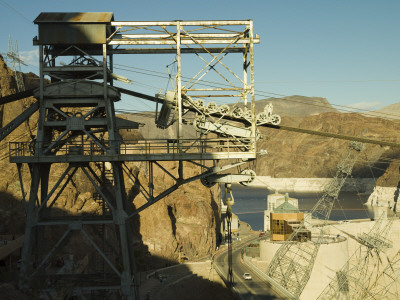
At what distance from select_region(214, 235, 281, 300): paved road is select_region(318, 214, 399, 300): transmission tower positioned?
2355 centimetres

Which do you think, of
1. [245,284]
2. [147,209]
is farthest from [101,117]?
[147,209]

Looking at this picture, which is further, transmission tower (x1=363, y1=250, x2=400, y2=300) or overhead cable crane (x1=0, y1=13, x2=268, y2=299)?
transmission tower (x1=363, y1=250, x2=400, y2=300)

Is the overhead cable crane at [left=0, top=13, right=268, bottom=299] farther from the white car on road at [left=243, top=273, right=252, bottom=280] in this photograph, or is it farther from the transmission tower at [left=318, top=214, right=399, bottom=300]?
the transmission tower at [left=318, top=214, right=399, bottom=300]

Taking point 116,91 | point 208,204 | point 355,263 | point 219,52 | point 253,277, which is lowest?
point 355,263

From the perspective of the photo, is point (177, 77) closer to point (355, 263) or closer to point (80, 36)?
point (80, 36)

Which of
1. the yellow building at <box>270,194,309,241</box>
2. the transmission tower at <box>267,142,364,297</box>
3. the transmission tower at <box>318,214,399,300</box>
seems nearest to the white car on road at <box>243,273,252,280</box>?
the transmission tower at <box>267,142,364,297</box>

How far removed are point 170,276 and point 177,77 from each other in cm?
4341

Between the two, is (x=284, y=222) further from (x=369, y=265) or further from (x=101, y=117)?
(x=101, y=117)

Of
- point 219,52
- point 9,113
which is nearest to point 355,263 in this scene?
point 9,113

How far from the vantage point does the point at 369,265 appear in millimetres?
109750

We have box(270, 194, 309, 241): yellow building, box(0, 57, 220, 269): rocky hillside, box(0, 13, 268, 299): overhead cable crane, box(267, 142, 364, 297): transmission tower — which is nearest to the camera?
box(0, 13, 268, 299): overhead cable crane

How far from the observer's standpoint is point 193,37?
115ft

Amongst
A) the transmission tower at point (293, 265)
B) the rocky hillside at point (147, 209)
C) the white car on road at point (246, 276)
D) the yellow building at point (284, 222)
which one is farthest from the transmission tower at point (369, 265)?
the rocky hillside at point (147, 209)

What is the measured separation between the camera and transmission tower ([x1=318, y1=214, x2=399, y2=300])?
102188 mm
